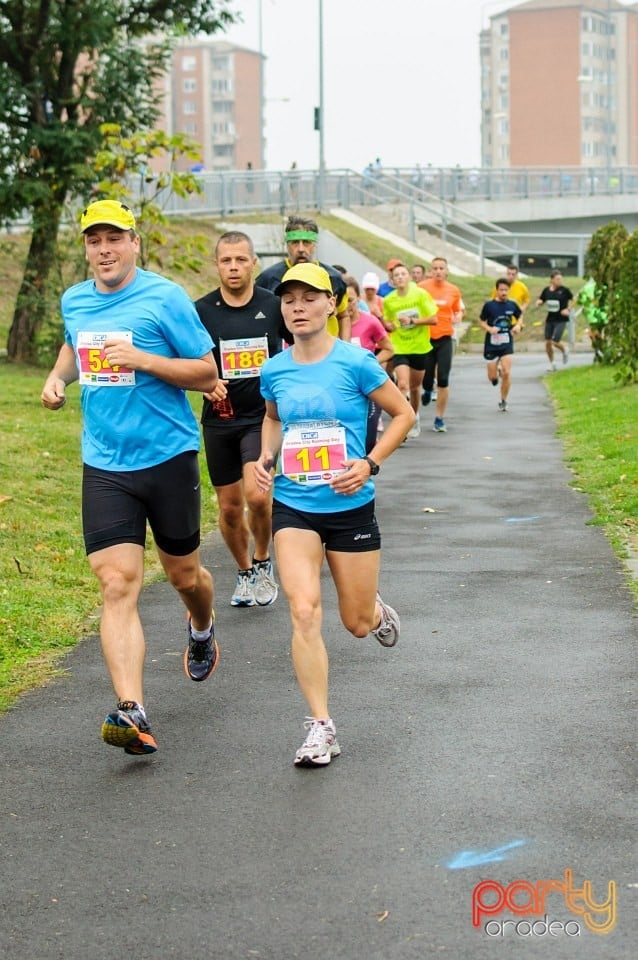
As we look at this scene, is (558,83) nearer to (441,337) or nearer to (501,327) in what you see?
(501,327)

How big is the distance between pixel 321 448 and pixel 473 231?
42.6 m

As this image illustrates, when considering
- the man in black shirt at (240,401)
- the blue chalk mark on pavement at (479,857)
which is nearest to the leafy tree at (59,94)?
the man in black shirt at (240,401)

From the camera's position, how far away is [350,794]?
210 inches

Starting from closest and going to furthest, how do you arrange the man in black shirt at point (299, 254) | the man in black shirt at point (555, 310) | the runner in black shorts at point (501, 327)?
the man in black shirt at point (299, 254) < the runner in black shorts at point (501, 327) < the man in black shirt at point (555, 310)

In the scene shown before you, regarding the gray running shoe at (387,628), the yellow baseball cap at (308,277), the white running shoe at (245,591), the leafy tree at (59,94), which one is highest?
the leafy tree at (59,94)

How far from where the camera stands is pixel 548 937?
13.3 feet

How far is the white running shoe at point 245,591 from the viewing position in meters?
8.93

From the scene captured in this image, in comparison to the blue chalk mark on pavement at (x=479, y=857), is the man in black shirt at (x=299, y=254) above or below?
above

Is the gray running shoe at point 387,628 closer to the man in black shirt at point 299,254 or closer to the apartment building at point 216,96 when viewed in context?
the man in black shirt at point 299,254

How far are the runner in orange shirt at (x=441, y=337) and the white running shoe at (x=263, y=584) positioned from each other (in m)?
9.42

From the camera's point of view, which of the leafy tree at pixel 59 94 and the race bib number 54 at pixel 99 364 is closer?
the race bib number 54 at pixel 99 364

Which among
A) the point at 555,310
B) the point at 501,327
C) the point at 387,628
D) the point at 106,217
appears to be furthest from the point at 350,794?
the point at 555,310

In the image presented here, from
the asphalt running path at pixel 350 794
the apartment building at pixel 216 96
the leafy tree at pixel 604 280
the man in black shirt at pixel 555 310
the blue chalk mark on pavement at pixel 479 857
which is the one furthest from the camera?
the apartment building at pixel 216 96

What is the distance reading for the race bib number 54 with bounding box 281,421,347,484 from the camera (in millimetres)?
6023
